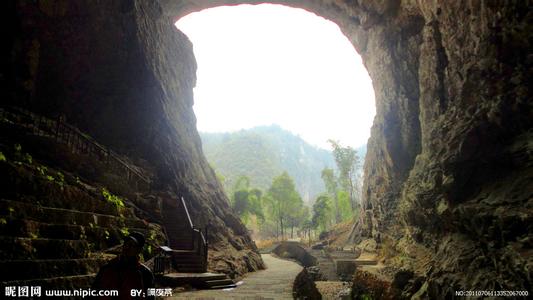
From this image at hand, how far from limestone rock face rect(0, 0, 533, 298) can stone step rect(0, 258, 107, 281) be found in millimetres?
8555

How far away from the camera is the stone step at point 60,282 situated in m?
4.52

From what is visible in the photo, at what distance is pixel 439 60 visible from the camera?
14.2 metres

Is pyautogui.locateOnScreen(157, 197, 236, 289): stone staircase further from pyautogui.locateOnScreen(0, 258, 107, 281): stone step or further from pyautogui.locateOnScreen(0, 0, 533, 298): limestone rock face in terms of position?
pyautogui.locateOnScreen(0, 258, 107, 281): stone step

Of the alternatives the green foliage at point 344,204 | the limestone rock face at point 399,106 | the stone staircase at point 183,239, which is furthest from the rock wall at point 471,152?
the green foliage at point 344,204

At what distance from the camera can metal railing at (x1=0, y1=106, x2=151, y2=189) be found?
12148mm

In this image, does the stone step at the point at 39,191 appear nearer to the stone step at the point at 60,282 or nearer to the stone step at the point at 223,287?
the stone step at the point at 60,282

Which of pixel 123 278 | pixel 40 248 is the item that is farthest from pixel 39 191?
pixel 123 278

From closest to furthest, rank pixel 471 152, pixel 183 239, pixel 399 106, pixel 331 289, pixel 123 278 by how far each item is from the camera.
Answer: pixel 123 278 → pixel 471 152 → pixel 183 239 → pixel 331 289 → pixel 399 106

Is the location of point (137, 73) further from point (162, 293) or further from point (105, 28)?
point (162, 293)

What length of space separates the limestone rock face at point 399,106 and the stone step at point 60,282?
27.5 feet

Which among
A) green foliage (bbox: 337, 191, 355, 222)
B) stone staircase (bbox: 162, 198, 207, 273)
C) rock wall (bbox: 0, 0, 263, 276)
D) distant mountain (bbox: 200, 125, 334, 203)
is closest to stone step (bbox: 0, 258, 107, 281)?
stone staircase (bbox: 162, 198, 207, 273)

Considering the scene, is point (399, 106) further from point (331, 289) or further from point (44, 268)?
point (44, 268)

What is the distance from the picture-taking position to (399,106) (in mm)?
20547

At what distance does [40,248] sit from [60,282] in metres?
0.83
